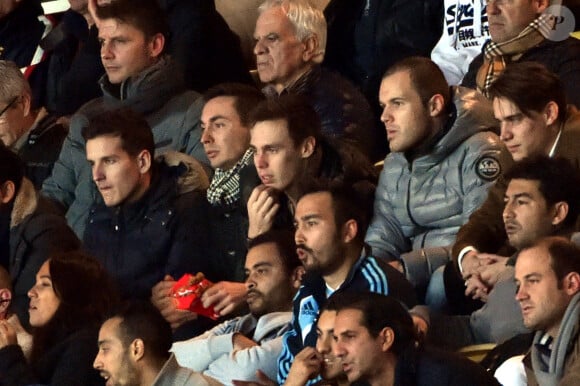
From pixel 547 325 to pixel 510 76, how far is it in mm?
1201

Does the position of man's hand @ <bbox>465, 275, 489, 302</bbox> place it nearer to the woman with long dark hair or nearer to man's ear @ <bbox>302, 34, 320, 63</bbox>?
the woman with long dark hair

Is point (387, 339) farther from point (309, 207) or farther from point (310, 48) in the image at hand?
point (310, 48)

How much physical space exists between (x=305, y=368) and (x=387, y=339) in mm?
438

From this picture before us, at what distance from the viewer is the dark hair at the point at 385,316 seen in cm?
609

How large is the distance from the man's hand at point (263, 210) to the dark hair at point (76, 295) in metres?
0.58

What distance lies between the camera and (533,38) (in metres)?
7.64

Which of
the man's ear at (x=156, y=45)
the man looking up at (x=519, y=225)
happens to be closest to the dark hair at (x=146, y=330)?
the man looking up at (x=519, y=225)

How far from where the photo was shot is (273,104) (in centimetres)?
754

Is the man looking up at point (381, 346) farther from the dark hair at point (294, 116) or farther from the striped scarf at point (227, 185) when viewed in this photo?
the striped scarf at point (227, 185)

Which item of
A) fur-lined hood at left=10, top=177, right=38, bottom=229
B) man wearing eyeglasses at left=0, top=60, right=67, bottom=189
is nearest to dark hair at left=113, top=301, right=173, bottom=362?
fur-lined hood at left=10, top=177, right=38, bottom=229

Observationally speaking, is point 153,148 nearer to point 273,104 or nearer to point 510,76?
point 273,104

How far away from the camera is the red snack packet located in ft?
24.2

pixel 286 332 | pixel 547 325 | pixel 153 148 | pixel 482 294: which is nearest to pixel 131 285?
pixel 153 148

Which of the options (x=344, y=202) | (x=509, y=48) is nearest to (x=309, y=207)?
(x=344, y=202)
